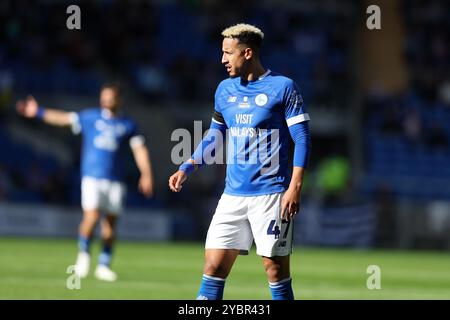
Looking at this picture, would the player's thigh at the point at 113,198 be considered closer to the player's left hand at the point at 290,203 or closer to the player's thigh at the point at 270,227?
the player's thigh at the point at 270,227

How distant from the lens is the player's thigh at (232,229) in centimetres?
871

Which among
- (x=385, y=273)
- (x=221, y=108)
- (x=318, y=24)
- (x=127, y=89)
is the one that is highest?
(x=318, y=24)

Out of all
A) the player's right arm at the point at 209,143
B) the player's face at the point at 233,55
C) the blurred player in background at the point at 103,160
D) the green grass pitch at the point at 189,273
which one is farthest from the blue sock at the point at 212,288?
the blurred player in background at the point at 103,160

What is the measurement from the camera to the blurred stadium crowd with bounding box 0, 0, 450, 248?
29688mm

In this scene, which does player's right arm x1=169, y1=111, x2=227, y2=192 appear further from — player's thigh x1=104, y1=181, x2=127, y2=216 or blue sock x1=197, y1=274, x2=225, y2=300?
player's thigh x1=104, y1=181, x2=127, y2=216

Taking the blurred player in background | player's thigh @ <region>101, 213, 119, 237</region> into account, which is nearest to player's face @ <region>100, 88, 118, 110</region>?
the blurred player in background

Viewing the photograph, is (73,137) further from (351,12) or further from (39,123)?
(351,12)

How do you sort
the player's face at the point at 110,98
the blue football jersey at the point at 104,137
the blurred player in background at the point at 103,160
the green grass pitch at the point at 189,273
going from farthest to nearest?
the blue football jersey at the point at 104,137, the blurred player in background at the point at 103,160, the player's face at the point at 110,98, the green grass pitch at the point at 189,273

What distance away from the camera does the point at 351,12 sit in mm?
37625

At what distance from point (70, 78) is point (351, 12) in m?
10.7

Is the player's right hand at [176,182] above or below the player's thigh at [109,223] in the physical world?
above

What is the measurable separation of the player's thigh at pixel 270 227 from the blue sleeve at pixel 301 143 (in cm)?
36

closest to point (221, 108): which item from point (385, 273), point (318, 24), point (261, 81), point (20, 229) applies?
point (261, 81)
